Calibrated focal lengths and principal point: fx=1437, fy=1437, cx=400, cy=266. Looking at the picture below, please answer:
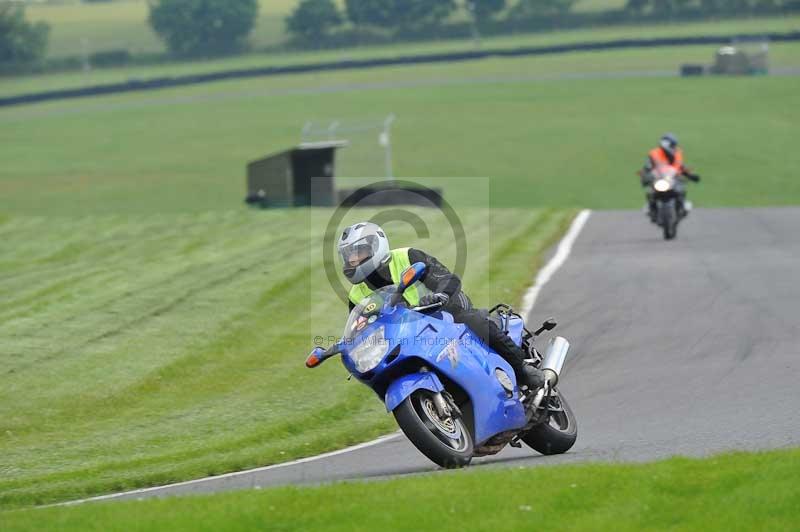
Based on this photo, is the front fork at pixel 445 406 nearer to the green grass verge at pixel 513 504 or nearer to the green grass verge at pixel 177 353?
the green grass verge at pixel 513 504

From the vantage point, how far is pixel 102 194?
43250 mm

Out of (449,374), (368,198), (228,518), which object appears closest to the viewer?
(228,518)

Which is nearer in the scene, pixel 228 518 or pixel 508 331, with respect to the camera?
pixel 228 518

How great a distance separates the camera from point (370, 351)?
8.66m

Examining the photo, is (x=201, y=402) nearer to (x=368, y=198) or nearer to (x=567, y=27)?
(x=368, y=198)

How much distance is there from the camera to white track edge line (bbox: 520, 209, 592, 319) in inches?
684

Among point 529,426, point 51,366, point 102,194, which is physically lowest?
point 102,194

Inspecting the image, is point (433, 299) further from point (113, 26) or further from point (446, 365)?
point (113, 26)

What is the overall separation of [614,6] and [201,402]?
97.6m

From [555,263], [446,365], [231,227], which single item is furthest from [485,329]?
[231,227]

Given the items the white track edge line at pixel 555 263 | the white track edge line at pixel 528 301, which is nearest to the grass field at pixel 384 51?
the white track edge line at pixel 528 301

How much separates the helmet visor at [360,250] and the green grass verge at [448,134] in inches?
1073

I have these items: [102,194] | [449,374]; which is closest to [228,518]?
[449,374]

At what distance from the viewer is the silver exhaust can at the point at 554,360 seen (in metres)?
9.76
